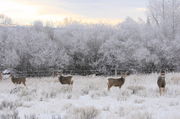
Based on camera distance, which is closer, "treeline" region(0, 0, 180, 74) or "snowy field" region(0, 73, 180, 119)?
"snowy field" region(0, 73, 180, 119)

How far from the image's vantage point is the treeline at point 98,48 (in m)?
41.6

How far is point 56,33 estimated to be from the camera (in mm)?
48750

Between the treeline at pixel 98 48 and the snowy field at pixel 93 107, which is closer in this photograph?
the snowy field at pixel 93 107

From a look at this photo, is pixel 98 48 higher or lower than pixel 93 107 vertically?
higher

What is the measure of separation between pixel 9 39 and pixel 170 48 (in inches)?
905

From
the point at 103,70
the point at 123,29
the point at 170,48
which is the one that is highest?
the point at 123,29

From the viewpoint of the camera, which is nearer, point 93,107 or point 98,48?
point 93,107

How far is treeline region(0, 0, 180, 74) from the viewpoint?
137 ft

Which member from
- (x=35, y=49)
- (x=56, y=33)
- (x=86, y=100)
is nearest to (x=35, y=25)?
(x=56, y=33)

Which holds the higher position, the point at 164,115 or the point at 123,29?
the point at 123,29

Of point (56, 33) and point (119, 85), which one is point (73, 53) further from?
point (119, 85)

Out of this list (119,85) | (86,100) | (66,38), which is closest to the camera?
(86,100)

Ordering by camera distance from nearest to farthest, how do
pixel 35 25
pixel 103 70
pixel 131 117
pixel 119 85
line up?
pixel 131 117 < pixel 119 85 < pixel 103 70 < pixel 35 25

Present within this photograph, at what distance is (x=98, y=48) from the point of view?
45500 mm
